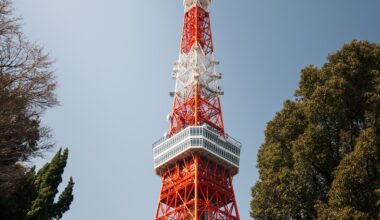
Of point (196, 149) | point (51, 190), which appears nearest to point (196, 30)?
point (196, 149)

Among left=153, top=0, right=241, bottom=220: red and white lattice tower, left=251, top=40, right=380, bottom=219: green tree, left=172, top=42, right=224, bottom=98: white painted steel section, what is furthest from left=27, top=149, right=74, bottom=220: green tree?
left=172, top=42, right=224, bottom=98: white painted steel section

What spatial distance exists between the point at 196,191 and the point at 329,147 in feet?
119

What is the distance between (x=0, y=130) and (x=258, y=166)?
8729 millimetres

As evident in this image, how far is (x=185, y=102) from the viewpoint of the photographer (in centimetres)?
6075

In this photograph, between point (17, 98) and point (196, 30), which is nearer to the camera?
point (17, 98)

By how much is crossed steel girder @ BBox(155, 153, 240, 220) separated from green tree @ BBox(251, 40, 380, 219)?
34217mm

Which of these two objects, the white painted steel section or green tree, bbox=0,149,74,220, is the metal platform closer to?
the white painted steel section

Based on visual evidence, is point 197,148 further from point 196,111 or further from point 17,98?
point 17,98

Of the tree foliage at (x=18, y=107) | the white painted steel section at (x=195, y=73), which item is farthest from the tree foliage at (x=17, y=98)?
the white painted steel section at (x=195, y=73)

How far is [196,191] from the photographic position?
51.6 m

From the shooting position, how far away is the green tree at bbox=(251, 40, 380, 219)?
48.3 ft

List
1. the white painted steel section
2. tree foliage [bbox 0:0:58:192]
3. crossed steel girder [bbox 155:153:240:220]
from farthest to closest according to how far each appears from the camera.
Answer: the white painted steel section < crossed steel girder [bbox 155:153:240:220] < tree foliage [bbox 0:0:58:192]

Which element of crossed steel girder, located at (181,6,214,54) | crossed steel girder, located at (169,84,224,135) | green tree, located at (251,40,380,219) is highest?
crossed steel girder, located at (181,6,214,54)

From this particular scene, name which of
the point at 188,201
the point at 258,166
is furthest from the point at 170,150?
the point at 258,166
